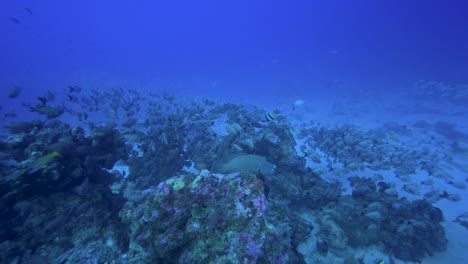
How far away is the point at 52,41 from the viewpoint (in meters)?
128

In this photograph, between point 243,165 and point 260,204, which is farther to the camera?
point 243,165

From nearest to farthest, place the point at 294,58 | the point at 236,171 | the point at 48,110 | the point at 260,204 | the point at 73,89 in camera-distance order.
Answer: the point at 260,204 → the point at 236,171 → the point at 48,110 → the point at 73,89 → the point at 294,58

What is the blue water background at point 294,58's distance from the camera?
1642 inches

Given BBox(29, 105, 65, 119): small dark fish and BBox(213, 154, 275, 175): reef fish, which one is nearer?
BBox(213, 154, 275, 175): reef fish

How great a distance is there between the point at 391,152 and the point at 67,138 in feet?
43.5

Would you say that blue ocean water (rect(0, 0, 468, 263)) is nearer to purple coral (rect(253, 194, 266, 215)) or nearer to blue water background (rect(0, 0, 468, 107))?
purple coral (rect(253, 194, 266, 215))

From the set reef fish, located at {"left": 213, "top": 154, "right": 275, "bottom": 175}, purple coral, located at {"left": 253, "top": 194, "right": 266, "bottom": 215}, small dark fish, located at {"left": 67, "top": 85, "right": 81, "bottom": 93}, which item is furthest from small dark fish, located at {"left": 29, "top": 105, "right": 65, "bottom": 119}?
purple coral, located at {"left": 253, "top": 194, "right": 266, "bottom": 215}

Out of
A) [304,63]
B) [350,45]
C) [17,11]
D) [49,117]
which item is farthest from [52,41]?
[49,117]

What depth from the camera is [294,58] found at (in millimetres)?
71312

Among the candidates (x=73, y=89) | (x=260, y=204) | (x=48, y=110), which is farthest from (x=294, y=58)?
(x=260, y=204)

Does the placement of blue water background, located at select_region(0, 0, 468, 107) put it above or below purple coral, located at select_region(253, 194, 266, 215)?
above

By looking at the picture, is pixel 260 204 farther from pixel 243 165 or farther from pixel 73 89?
pixel 73 89

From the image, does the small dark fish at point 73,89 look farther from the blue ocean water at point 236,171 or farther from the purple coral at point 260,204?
the purple coral at point 260,204

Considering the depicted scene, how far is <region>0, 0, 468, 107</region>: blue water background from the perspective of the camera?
41.7 m
